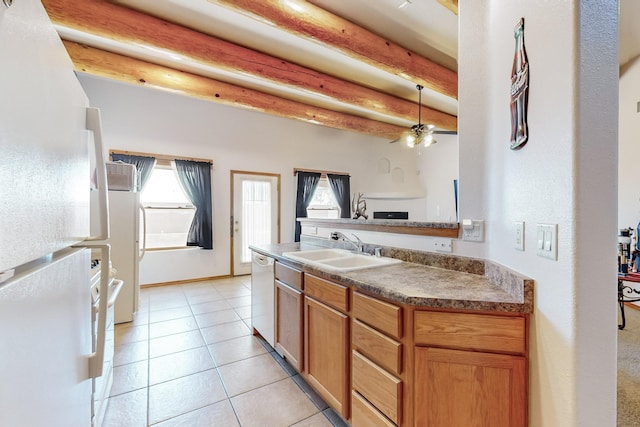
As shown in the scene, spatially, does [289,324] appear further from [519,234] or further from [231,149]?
[231,149]

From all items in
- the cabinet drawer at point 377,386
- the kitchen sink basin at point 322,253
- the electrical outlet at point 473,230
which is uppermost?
the electrical outlet at point 473,230

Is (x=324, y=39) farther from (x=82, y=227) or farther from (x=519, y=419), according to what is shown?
(x=519, y=419)

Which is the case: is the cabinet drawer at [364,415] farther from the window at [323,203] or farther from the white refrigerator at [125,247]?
the window at [323,203]

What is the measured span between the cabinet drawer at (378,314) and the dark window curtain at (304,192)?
428 centimetres

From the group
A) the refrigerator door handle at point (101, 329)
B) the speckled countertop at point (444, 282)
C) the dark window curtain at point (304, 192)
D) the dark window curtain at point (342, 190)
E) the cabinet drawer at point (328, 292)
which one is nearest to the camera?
the refrigerator door handle at point (101, 329)

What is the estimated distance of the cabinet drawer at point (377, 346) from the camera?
1195mm

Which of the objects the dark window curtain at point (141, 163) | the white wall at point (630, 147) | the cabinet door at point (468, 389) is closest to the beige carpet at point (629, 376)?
the cabinet door at point (468, 389)

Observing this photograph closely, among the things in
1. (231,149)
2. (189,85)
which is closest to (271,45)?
(189,85)

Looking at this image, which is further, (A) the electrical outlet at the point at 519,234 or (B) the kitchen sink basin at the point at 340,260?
(B) the kitchen sink basin at the point at 340,260

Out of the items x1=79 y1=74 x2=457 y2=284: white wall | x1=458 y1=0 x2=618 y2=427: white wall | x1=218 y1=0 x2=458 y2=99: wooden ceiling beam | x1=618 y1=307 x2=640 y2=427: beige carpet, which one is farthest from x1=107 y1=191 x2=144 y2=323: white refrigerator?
x1=618 y1=307 x2=640 y2=427: beige carpet

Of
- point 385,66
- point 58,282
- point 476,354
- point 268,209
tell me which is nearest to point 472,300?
point 476,354

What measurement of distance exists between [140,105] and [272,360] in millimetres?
4290

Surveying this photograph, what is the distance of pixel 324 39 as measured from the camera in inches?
104

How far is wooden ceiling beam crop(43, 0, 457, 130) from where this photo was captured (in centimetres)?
239
